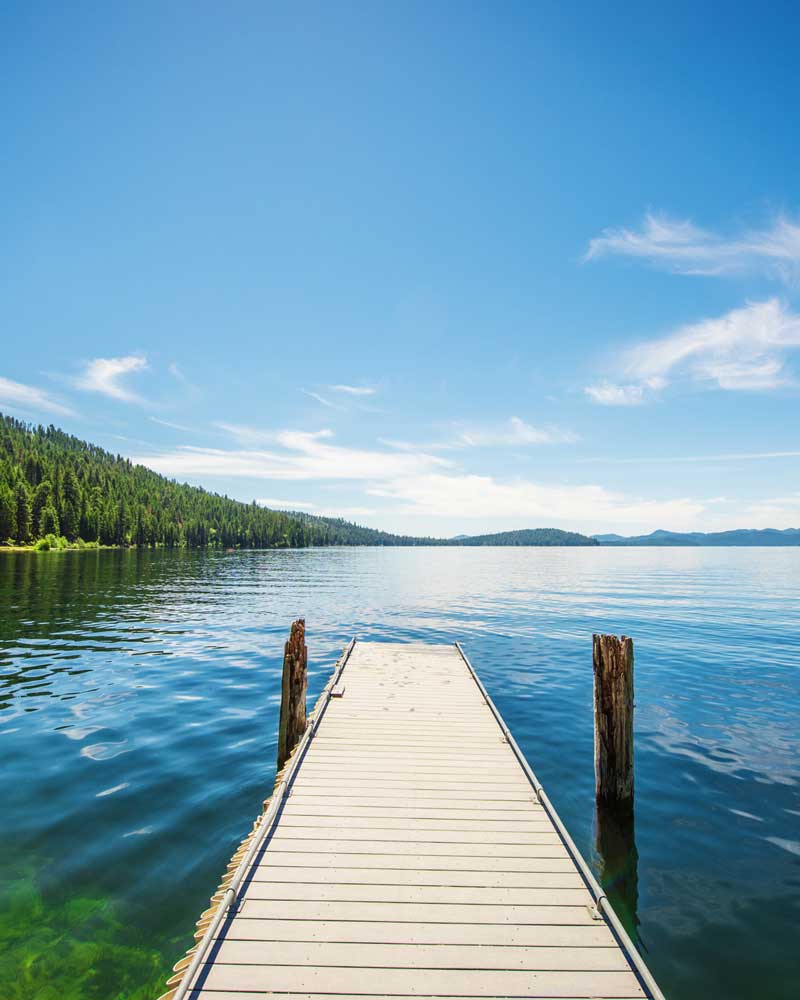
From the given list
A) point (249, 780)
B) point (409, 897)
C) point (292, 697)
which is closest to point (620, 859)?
point (409, 897)

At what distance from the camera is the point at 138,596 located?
38.9 metres

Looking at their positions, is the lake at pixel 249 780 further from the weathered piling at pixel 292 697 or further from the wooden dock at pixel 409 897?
the wooden dock at pixel 409 897

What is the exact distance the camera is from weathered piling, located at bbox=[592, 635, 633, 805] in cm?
924

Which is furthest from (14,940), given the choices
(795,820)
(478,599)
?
(478,599)

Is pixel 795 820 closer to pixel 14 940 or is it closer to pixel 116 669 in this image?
pixel 14 940

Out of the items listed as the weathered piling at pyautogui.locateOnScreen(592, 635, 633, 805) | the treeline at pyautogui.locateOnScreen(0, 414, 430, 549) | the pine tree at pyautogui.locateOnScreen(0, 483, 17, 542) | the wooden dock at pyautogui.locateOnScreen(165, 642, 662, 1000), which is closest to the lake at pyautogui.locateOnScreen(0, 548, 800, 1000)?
the weathered piling at pyautogui.locateOnScreen(592, 635, 633, 805)

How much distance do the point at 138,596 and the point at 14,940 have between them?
3641 centimetres

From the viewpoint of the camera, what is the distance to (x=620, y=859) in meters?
8.23

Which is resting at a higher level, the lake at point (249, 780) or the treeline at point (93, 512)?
the treeline at point (93, 512)

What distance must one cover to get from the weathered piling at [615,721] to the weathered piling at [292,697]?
629cm

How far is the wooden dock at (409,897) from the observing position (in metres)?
4.45

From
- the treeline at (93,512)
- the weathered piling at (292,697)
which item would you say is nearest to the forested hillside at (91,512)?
the treeline at (93,512)

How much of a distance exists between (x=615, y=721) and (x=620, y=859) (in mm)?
2142

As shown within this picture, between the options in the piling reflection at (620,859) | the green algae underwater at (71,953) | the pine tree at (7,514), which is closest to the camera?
the green algae underwater at (71,953)
